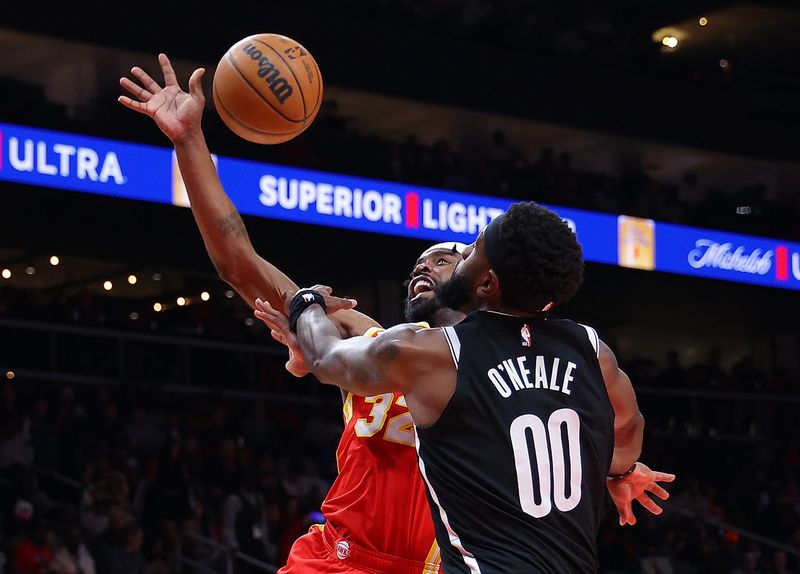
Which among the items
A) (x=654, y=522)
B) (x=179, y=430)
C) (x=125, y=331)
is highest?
(x=125, y=331)

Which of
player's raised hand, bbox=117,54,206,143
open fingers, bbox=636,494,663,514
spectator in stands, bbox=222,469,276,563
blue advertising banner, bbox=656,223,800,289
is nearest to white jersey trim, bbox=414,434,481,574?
open fingers, bbox=636,494,663,514

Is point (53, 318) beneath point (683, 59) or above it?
beneath

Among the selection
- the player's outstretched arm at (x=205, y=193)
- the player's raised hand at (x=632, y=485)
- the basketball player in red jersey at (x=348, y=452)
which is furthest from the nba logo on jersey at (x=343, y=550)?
the player's raised hand at (x=632, y=485)

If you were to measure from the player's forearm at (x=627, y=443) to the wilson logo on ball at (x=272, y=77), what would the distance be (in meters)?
1.89

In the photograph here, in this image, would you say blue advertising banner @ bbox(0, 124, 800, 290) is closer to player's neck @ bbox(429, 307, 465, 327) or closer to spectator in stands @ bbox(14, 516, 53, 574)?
spectator in stands @ bbox(14, 516, 53, 574)

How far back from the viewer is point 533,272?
3.34m

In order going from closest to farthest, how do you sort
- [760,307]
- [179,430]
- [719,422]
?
[179,430] → [719,422] → [760,307]

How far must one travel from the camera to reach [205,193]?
4.61m

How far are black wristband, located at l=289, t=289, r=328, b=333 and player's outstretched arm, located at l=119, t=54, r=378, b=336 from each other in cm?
75

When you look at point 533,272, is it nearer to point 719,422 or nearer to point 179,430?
point 179,430

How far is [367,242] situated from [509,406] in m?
13.4

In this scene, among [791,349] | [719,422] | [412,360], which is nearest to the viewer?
[412,360]

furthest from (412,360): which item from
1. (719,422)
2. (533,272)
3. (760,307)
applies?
(760,307)

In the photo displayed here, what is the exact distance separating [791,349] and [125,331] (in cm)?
1241
